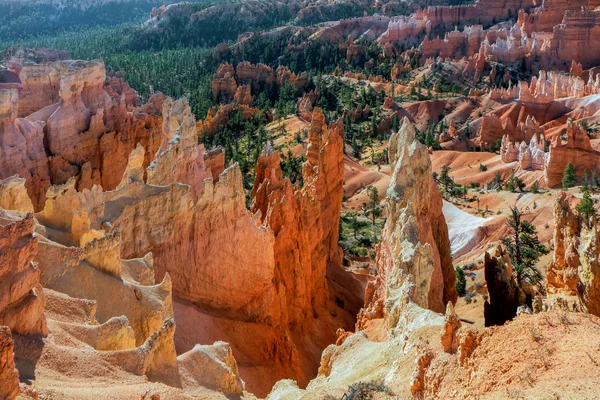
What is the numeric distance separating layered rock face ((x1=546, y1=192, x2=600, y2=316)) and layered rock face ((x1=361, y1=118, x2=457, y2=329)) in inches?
135

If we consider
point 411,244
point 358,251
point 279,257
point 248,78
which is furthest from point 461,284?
point 248,78

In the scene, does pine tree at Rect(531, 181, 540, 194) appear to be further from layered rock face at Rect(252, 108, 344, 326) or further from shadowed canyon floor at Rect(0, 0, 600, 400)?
layered rock face at Rect(252, 108, 344, 326)

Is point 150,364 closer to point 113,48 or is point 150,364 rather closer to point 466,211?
point 466,211

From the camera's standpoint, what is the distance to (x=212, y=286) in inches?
763

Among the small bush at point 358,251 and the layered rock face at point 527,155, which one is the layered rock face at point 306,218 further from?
the layered rock face at point 527,155

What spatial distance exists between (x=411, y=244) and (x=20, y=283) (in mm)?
9123

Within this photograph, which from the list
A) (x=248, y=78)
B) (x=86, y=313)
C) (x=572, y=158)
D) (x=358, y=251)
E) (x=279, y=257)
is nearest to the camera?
(x=86, y=313)

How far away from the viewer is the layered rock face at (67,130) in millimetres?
25109

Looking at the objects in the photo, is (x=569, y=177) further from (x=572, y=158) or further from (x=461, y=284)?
(x=461, y=284)

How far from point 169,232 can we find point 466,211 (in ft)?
89.1

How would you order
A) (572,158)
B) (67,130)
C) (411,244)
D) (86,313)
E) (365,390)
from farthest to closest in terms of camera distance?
(572,158)
(67,130)
(411,244)
(86,313)
(365,390)

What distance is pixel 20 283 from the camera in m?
9.94

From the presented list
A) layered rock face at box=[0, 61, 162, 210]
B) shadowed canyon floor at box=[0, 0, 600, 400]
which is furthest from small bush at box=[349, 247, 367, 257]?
layered rock face at box=[0, 61, 162, 210]

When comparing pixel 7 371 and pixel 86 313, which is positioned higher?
pixel 7 371
